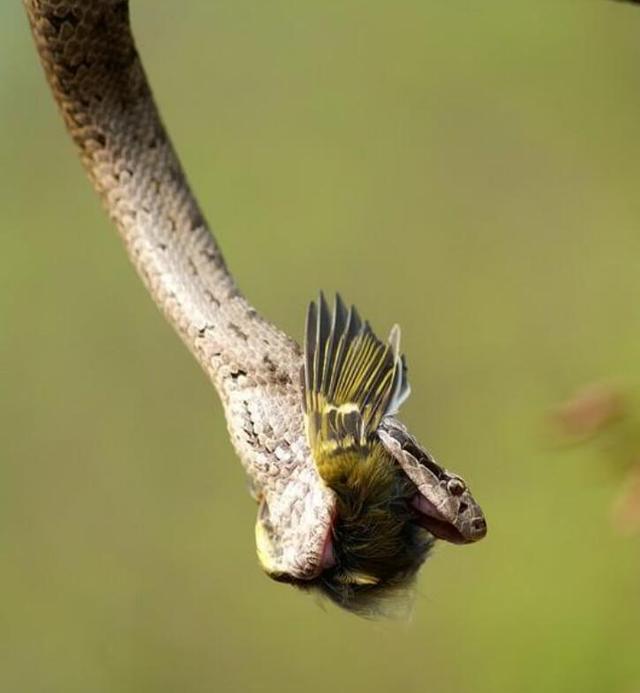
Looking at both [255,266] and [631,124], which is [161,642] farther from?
[631,124]

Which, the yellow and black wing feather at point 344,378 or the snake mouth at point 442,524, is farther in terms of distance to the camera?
the yellow and black wing feather at point 344,378

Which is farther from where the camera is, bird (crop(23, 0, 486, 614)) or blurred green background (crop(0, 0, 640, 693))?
blurred green background (crop(0, 0, 640, 693))

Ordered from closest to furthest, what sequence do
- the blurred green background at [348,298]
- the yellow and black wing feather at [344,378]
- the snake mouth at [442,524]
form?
the snake mouth at [442,524] < the yellow and black wing feather at [344,378] < the blurred green background at [348,298]

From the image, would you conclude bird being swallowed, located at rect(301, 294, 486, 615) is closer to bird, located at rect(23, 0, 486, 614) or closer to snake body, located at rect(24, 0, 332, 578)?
bird, located at rect(23, 0, 486, 614)

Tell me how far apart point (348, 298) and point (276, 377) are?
2.34m

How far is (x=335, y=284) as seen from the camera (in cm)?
407

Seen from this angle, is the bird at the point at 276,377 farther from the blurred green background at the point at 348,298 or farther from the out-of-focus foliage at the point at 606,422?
the blurred green background at the point at 348,298

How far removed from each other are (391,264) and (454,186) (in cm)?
30

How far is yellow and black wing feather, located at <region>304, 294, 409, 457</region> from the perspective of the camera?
1.48 meters

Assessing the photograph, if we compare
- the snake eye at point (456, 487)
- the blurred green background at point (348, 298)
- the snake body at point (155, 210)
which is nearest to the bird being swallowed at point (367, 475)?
the snake eye at point (456, 487)

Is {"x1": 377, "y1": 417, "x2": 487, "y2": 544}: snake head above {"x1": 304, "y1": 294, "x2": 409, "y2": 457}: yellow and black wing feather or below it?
below

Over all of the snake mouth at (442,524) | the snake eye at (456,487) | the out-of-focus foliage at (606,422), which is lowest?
the snake mouth at (442,524)

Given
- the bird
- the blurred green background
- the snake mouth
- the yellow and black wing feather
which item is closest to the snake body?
the bird

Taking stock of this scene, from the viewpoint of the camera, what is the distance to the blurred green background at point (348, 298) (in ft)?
12.5
